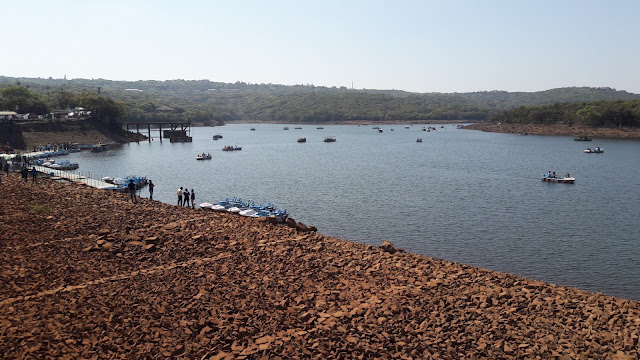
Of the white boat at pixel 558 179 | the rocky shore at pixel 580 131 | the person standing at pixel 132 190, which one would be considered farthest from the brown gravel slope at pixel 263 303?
the rocky shore at pixel 580 131

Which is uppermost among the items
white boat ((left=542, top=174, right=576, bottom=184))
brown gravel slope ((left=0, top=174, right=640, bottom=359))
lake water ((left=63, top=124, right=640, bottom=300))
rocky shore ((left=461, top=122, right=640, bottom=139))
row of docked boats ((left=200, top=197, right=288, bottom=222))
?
rocky shore ((left=461, top=122, right=640, bottom=139))

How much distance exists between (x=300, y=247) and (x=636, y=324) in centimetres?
1487

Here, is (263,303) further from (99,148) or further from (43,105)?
(43,105)

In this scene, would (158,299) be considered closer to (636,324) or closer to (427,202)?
(636,324)

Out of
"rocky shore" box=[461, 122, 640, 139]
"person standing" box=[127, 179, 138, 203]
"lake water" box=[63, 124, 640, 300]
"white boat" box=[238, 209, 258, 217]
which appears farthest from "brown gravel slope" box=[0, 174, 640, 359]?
"rocky shore" box=[461, 122, 640, 139]

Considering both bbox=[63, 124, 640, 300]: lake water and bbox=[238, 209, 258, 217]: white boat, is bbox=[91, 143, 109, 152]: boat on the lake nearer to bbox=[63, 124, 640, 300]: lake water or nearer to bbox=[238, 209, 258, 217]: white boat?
A: bbox=[63, 124, 640, 300]: lake water

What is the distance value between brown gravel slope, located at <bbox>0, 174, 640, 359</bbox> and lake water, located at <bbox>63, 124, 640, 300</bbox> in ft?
35.6

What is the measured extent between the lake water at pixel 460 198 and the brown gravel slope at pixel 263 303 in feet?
35.6

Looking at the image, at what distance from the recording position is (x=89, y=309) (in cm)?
1833

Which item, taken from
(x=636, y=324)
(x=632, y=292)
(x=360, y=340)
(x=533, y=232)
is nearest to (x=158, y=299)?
(x=360, y=340)

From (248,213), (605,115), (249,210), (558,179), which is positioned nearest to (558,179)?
(558,179)

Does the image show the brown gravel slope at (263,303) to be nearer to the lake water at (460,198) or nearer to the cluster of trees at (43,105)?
the lake water at (460,198)

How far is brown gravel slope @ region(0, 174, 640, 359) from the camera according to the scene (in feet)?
54.5

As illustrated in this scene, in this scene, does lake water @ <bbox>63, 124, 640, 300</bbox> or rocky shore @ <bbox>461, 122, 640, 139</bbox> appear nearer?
lake water @ <bbox>63, 124, 640, 300</bbox>
